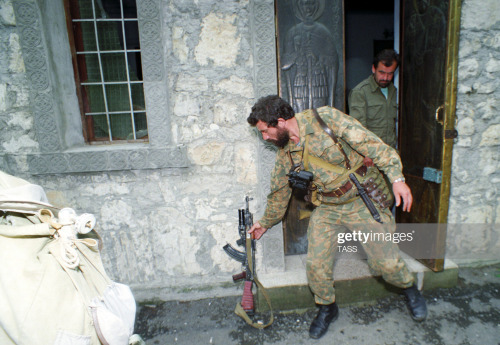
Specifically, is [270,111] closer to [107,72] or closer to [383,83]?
[383,83]

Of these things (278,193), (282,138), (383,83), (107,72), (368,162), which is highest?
(107,72)

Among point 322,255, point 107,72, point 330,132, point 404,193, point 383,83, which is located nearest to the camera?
point 404,193

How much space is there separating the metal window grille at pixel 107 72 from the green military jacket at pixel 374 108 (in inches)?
87.7

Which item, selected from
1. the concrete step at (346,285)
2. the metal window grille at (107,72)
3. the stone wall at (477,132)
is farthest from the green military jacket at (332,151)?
the metal window grille at (107,72)

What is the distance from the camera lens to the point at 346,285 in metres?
2.83

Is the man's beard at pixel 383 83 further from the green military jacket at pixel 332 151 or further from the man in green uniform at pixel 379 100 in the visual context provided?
the green military jacket at pixel 332 151

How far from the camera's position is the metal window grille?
2.89 m

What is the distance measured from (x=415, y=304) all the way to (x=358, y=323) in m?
0.52

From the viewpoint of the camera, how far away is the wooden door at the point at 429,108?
2604 millimetres

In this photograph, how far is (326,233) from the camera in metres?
2.49

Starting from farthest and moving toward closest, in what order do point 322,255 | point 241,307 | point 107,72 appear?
point 107,72 < point 241,307 < point 322,255

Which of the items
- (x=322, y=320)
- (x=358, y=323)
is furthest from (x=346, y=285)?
(x=322, y=320)

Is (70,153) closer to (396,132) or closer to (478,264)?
(396,132)

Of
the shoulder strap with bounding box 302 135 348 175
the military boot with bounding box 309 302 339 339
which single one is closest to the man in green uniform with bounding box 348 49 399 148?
the shoulder strap with bounding box 302 135 348 175
